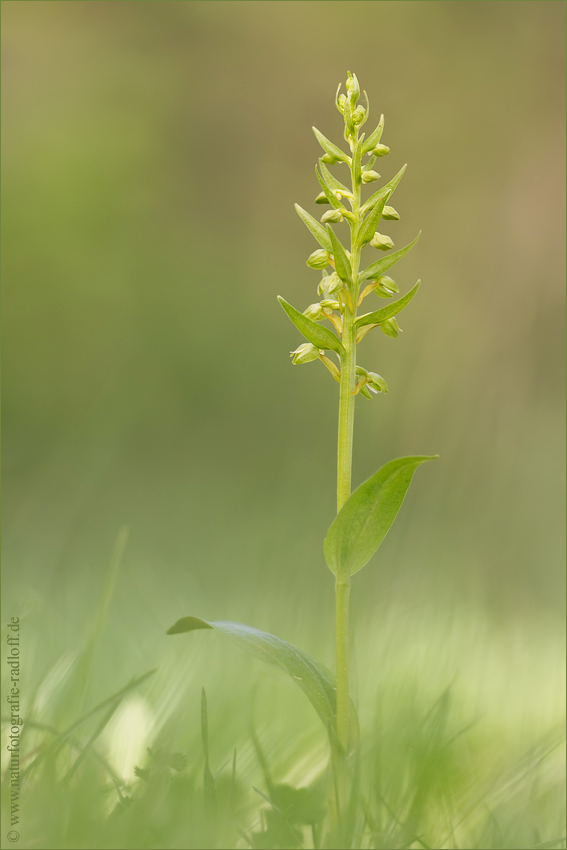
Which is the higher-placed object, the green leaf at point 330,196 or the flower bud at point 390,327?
the green leaf at point 330,196

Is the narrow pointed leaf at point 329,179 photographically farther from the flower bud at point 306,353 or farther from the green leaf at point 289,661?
the green leaf at point 289,661

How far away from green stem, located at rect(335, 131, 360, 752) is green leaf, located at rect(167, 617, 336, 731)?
0.4 inches

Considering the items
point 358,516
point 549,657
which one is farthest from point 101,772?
point 549,657

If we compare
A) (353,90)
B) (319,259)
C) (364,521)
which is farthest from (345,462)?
(353,90)

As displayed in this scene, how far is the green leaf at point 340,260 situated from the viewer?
0.38 meters

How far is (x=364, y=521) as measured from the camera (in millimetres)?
391

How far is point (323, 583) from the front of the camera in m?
0.62

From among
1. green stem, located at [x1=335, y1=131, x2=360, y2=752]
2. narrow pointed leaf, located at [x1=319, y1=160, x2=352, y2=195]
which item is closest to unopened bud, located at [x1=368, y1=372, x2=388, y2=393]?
green stem, located at [x1=335, y1=131, x2=360, y2=752]

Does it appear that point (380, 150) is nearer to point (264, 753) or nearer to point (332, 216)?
point (332, 216)

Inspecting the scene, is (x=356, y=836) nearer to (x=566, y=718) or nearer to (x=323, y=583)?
(x=566, y=718)

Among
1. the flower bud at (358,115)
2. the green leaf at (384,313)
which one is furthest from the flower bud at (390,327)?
the flower bud at (358,115)

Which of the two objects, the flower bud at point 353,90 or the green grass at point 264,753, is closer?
the green grass at point 264,753

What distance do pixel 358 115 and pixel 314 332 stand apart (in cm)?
15

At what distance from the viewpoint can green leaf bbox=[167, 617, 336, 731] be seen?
0.37 meters
